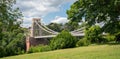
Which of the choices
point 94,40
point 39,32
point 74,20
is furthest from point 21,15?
point 39,32

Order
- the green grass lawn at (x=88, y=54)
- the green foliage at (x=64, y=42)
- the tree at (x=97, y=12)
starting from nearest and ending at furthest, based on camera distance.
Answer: the green grass lawn at (x=88, y=54) → the tree at (x=97, y=12) → the green foliage at (x=64, y=42)

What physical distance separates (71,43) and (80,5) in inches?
224

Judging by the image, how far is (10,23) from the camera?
18812mm

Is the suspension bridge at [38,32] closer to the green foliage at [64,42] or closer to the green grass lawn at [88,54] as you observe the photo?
the green foliage at [64,42]

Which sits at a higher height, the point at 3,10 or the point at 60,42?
the point at 3,10

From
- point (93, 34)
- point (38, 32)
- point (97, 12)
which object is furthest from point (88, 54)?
point (38, 32)

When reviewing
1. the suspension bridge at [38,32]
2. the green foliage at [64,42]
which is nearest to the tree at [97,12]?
the green foliage at [64,42]

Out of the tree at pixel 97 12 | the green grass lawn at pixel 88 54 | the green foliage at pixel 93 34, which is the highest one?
the tree at pixel 97 12

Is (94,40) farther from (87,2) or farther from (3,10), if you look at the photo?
(3,10)

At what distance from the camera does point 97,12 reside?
28.7m

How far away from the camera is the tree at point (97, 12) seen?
27.7 m

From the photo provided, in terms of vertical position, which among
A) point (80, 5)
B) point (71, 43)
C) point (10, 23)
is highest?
point (80, 5)

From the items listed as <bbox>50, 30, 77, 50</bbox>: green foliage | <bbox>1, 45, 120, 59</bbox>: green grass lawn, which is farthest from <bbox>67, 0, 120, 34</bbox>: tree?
<bbox>1, 45, 120, 59</bbox>: green grass lawn

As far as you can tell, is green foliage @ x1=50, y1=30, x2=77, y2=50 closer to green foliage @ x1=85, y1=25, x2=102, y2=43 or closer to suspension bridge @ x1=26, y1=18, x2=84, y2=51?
green foliage @ x1=85, y1=25, x2=102, y2=43
